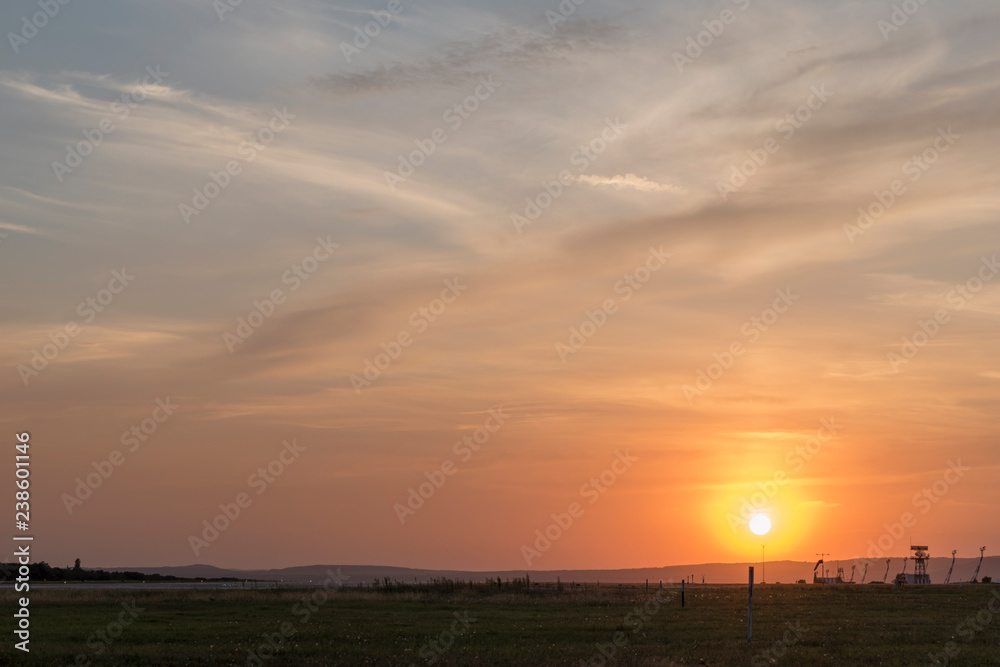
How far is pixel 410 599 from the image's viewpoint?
225 ft

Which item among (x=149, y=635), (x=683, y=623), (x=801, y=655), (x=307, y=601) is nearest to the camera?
(x=801, y=655)

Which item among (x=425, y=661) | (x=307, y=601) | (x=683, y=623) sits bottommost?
(x=425, y=661)

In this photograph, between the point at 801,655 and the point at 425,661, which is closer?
the point at 425,661

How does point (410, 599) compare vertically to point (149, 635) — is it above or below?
above

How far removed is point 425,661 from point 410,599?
41416 millimetres

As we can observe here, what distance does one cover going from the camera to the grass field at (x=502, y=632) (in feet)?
96.6

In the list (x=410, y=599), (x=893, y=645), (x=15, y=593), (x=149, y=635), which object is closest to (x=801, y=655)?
(x=893, y=645)

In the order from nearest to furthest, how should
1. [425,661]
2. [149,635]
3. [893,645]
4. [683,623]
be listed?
1. [425,661]
2. [893,645]
3. [149,635]
4. [683,623]

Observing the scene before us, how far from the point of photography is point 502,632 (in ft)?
127

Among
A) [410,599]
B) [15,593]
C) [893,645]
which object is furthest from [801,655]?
[15,593]

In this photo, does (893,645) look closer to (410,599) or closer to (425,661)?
(425,661)

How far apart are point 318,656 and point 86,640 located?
34.7 ft

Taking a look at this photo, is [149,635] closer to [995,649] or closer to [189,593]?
[995,649]

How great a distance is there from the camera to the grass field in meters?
29.4
